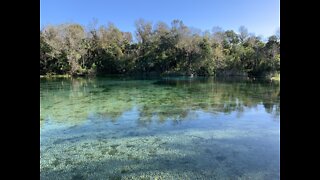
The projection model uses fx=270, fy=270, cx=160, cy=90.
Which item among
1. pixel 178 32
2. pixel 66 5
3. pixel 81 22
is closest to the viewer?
pixel 178 32

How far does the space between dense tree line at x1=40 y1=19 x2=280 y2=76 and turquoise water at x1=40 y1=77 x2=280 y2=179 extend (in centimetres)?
1565

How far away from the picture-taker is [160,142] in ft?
19.9

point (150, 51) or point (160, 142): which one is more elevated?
point (150, 51)

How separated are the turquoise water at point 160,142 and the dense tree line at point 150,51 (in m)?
15.6

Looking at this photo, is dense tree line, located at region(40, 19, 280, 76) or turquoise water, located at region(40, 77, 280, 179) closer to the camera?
turquoise water, located at region(40, 77, 280, 179)

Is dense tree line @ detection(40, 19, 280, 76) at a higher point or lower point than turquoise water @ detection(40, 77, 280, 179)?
higher

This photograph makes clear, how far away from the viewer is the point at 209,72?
2759 centimetres

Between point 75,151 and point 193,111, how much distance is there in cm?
528

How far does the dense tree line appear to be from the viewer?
83.1 ft

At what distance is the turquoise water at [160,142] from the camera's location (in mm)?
4332

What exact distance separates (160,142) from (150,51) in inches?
881
